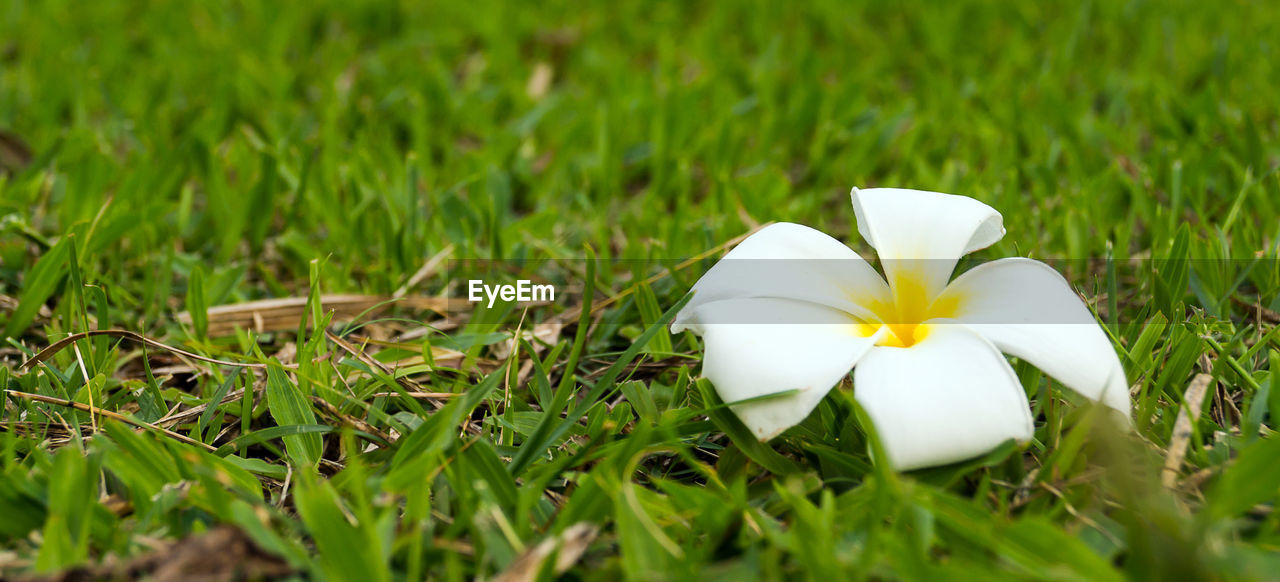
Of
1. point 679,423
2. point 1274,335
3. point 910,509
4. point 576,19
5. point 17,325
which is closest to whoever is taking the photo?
point 910,509

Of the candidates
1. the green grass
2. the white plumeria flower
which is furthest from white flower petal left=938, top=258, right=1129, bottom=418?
the green grass

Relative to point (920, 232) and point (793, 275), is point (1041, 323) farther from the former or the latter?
point (793, 275)

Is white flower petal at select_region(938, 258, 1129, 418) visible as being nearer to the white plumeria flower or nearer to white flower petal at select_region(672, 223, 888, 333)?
the white plumeria flower

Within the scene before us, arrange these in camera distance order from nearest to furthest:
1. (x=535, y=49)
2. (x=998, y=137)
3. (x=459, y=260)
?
(x=459, y=260), (x=998, y=137), (x=535, y=49)

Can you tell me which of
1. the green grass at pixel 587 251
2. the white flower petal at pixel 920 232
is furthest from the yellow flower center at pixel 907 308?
the green grass at pixel 587 251

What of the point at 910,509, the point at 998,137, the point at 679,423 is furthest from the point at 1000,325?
the point at 998,137

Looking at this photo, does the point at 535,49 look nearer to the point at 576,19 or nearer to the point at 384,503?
the point at 576,19
